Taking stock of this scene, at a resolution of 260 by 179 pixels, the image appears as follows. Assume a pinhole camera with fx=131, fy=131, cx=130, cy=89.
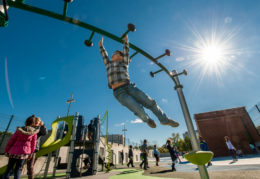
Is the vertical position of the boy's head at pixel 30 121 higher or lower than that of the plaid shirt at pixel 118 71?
lower

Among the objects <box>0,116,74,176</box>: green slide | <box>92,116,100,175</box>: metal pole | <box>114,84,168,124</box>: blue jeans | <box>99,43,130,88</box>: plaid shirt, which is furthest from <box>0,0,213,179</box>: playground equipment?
<box>92,116,100,175</box>: metal pole

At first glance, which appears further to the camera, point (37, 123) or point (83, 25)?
Answer: point (37, 123)

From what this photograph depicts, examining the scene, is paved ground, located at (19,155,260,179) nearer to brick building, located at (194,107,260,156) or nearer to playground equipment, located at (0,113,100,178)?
playground equipment, located at (0,113,100,178)

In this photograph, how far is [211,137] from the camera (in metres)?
19.5

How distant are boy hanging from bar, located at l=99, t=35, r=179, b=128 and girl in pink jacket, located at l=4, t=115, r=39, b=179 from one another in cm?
235

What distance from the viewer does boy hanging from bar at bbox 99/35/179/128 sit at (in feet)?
7.91

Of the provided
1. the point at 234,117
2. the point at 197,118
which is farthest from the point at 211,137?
the point at 234,117

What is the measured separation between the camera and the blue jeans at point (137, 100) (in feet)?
7.81

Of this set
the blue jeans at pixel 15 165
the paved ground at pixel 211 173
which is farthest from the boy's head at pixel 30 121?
the paved ground at pixel 211 173

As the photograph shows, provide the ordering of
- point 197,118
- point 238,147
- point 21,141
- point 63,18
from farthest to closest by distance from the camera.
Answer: point 197,118, point 238,147, point 21,141, point 63,18

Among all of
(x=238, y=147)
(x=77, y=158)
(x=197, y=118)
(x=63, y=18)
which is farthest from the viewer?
(x=197, y=118)

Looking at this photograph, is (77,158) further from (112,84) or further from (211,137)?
(211,137)

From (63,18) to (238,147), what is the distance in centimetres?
2414

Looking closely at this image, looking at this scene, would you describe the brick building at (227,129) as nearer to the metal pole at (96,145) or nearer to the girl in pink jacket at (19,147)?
the metal pole at (96,145)
